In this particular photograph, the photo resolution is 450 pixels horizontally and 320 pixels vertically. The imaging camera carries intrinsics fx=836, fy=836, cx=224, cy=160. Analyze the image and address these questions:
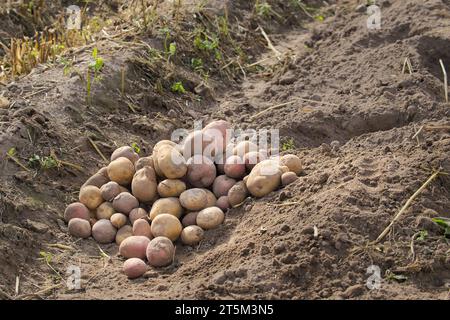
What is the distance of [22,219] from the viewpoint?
4.17m

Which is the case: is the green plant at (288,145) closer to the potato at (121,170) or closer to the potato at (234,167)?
the potato at (234,167)

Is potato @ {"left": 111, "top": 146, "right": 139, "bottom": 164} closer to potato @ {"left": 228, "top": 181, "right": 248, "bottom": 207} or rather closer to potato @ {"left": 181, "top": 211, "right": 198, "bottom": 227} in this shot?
potato @ {"left": 181, "top": 211, "right": 198, "bottom": 227}

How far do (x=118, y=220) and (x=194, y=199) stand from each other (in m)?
0.40

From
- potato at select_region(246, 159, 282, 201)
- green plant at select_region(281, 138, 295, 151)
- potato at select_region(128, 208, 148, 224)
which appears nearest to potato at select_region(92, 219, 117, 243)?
potato at select_region(128, 208, 148, 224)

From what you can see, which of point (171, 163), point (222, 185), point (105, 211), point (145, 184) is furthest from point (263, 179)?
point (105, 211)

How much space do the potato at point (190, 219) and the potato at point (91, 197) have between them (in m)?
0.46

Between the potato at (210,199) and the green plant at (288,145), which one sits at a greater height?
the green plant at (288,145)

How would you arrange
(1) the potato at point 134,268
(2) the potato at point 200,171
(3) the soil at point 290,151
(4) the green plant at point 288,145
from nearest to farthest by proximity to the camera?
(3) the soil at point 290,151 < (1) the potato at point 134,268 < (2) the potato at point 200,171 < (4) the green plant at point 288,145

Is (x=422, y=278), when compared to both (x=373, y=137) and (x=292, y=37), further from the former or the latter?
(x=292, y=37)

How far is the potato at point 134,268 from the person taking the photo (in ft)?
12.7

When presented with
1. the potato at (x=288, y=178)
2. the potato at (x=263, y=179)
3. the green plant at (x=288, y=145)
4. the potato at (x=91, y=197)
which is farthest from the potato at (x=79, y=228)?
the green plant at (x=288, y=145)

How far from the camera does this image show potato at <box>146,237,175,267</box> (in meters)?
3.93

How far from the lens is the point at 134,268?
12.7ft

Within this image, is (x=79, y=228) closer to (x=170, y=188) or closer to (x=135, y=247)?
(x=135, y=247)
